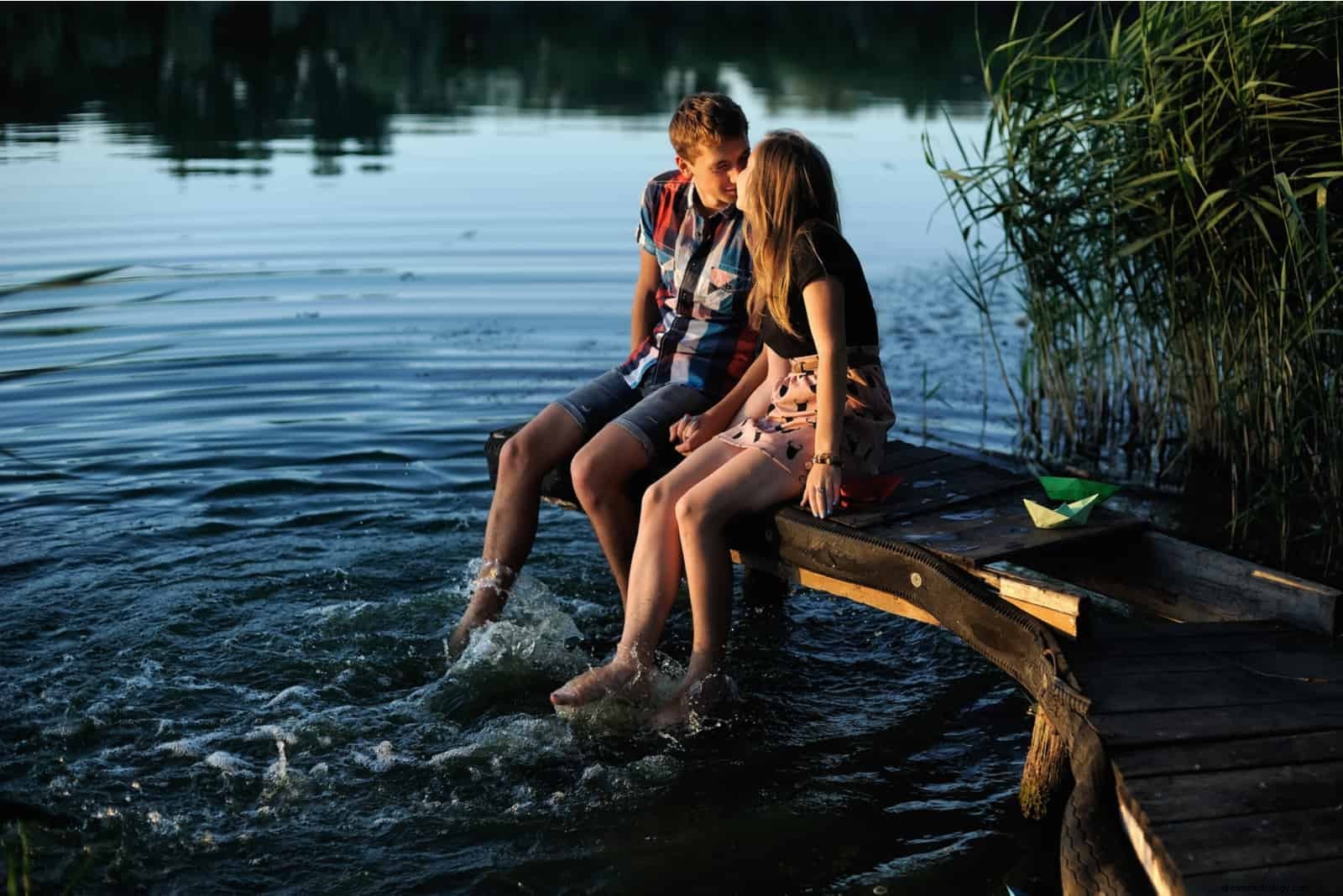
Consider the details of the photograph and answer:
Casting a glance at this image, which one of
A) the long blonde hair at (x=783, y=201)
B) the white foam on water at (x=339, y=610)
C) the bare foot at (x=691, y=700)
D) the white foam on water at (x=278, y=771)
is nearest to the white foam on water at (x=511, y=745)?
the bare foot at (x=691, y=700)

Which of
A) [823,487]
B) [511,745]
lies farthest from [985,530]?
[511,745]

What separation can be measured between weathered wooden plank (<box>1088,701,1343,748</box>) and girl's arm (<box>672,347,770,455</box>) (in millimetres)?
1761

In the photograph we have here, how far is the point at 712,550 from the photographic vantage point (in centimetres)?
443

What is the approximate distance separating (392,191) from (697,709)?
10967mm

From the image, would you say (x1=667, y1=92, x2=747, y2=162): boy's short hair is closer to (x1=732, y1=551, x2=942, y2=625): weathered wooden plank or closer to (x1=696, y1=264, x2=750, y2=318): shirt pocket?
(x1=696, y1=264, x2=750, y2=318): shirt pocket

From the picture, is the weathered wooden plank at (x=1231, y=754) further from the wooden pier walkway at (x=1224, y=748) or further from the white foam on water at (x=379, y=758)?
the white foam on water at (x=379, y=758)

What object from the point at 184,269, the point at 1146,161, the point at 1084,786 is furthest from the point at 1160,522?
the point at 184,269

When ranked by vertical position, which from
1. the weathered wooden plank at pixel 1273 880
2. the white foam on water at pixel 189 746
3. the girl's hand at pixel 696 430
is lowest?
the white foam on water at pixel 189 746

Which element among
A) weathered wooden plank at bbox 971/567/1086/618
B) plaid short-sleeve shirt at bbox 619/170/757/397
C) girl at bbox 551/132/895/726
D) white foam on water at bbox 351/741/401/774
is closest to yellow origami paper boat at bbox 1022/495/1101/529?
weathered wooden plank at bbox 971/567/1086/618

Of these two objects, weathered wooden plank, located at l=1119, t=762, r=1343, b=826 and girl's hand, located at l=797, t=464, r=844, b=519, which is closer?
weathered wooden plank, located at l=1119, t=762, r=1343, b=826

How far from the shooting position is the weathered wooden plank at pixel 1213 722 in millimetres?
3404

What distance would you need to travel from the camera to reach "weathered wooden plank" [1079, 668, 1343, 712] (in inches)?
140

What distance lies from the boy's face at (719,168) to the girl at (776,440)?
19 cm

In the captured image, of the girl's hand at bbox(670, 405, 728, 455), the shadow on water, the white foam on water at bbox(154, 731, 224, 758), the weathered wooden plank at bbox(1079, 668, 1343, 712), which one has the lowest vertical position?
the white foam on water at bbox(154, 731, 224, 758)
